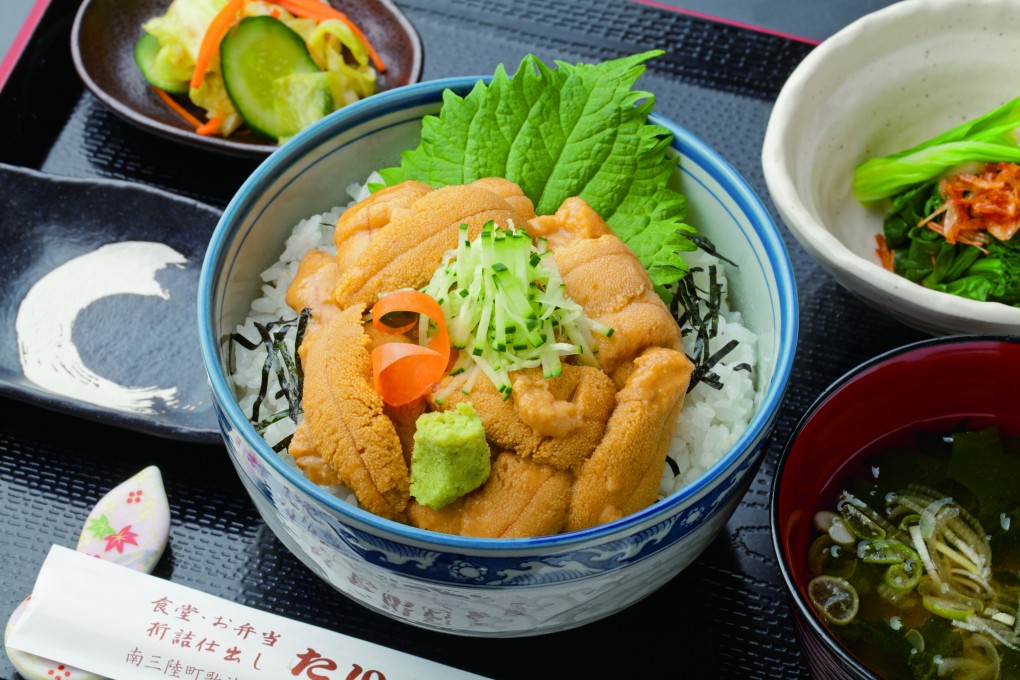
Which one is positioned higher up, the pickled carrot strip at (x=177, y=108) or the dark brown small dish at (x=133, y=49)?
the dark brown small dish at (x=133, y=49)

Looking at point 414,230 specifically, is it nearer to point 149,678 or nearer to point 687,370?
point 687,370

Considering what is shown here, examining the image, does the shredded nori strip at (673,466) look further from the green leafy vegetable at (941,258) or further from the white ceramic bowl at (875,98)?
the green leafy vegetable at (941,258)

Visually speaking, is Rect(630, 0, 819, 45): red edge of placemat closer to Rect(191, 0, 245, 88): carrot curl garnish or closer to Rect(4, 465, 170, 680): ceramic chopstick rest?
Rect(191, 0, 245, 88): carrot curl garnish

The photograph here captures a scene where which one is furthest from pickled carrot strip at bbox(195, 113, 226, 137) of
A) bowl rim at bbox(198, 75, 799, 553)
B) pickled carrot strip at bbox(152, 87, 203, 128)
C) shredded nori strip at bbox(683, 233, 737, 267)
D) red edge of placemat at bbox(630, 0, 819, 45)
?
shredded nori strip at bbox(683, 233, 737, 267)

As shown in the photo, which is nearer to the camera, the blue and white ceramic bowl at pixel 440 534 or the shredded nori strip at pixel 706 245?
the blue and white ceramic bowl at pixel 440 534

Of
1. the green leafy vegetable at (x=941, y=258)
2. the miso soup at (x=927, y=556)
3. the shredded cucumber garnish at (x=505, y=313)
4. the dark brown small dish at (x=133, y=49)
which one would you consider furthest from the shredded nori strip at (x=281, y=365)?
the green leafy vegetable at (x=941, y=258)

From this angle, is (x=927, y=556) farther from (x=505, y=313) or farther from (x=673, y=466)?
(x=505, y=313)

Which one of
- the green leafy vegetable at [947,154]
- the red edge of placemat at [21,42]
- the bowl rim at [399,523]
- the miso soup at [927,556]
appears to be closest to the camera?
the bowl rim at [399,523]
